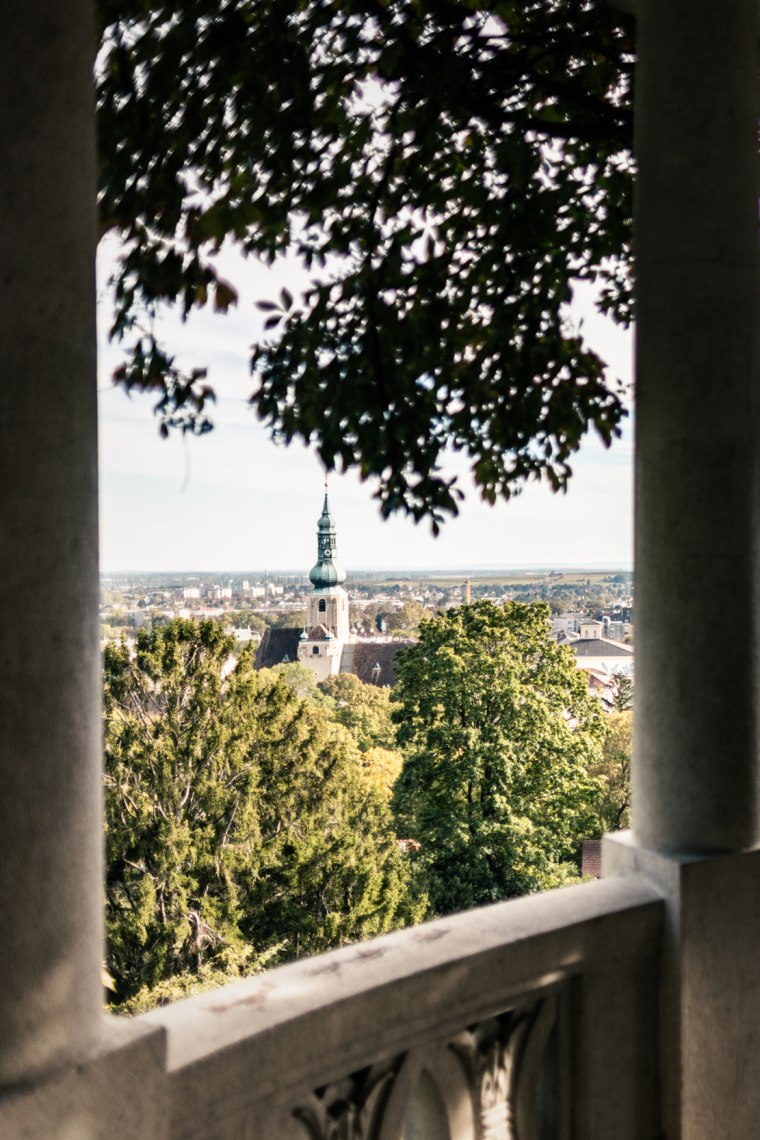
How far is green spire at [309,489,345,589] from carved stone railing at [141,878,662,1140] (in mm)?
50040

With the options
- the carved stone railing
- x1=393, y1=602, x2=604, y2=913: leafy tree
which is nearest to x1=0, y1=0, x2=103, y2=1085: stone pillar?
the carved stone railing

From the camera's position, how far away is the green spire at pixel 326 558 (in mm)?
55500

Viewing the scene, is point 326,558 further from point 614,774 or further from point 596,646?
point 614,774

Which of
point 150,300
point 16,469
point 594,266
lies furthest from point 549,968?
point 594,266

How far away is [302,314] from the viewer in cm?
383

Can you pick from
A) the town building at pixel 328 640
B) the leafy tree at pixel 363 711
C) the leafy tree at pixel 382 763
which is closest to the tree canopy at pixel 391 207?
the leafy tree at pixel 363 711

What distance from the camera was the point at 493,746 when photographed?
26109 mm

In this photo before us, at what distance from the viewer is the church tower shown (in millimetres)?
60294

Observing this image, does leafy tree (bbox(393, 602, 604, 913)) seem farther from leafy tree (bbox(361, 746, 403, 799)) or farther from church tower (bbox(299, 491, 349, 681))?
church tower (bbox(299, 491, 349, 681))

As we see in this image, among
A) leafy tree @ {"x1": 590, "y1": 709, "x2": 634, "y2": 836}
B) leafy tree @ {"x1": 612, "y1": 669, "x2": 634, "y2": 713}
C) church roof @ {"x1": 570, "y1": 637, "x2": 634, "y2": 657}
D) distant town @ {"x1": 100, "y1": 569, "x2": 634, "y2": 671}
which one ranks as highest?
distant town @ {"x1": 100, "y1": 569, "x2": 634, "y2": 671}

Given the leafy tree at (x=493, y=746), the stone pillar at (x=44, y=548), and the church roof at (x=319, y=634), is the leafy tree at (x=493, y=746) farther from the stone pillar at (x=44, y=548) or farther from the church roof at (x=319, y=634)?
the church roof at (x=319, y=634)

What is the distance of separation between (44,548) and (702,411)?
53.6 inches

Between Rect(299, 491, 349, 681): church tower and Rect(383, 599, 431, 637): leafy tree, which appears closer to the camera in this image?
Rect(383, 599, 431, 637): leafy tree

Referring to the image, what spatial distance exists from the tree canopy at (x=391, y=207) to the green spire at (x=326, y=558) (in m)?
47.9
